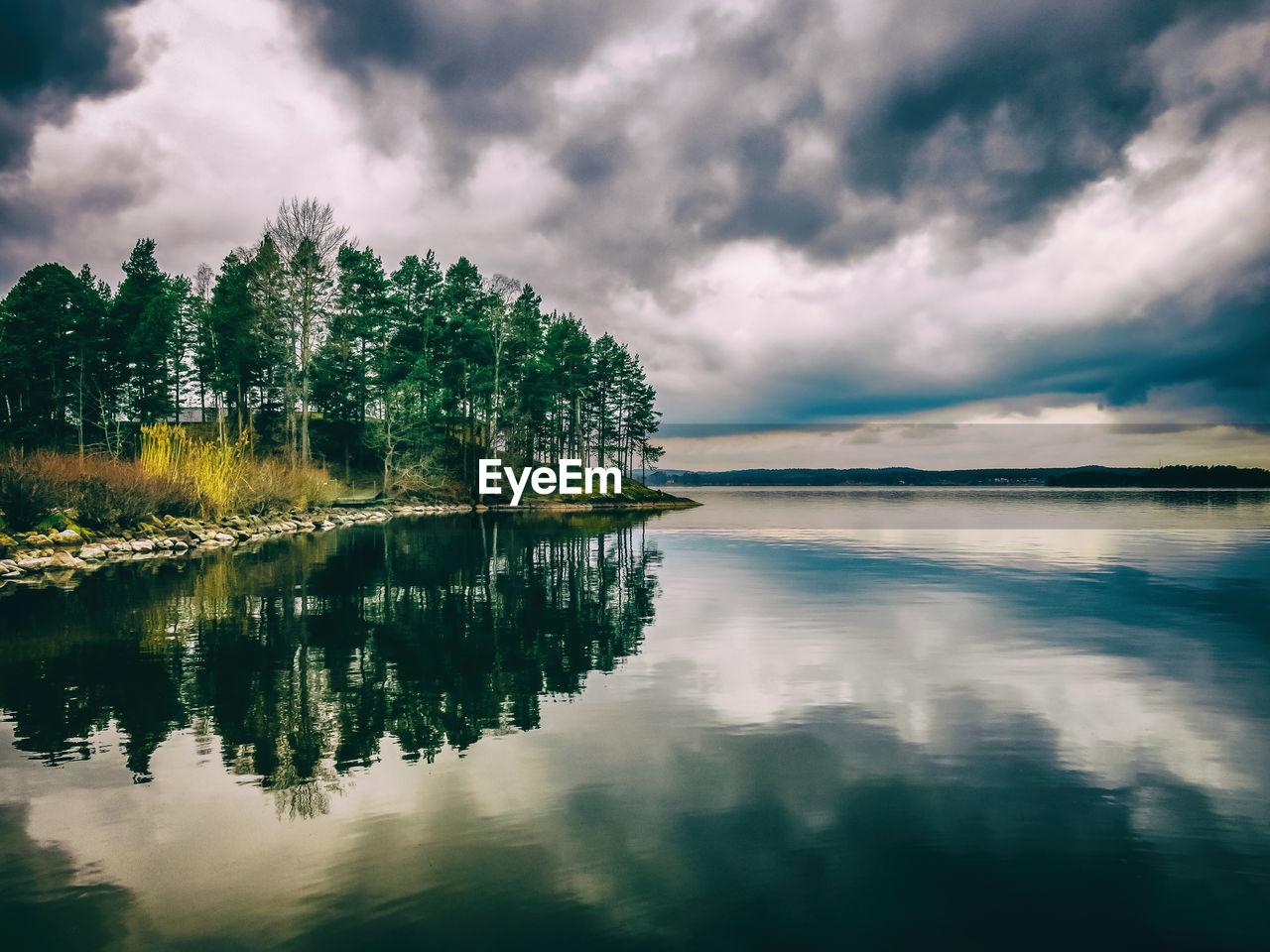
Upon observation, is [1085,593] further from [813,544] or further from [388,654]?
[388,654]

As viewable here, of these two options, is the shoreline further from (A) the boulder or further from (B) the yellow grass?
(B) the yellow grass

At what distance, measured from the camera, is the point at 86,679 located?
31.9 ft

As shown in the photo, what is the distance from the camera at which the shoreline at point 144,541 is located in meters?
20.4

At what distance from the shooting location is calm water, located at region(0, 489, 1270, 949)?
178 inches

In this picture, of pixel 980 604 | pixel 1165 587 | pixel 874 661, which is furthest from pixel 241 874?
pixel 1165 587

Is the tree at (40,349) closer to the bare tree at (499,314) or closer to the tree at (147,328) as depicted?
the tree at (147,328)

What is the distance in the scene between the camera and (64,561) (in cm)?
2169

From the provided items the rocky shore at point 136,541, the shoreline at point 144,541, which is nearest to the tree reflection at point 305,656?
the shoreline at point 144,541

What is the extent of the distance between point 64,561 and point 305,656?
1651 cm

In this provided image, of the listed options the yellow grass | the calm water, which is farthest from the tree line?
the calm water

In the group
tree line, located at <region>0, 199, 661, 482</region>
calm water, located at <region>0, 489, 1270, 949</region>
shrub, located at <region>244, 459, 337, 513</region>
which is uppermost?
tree line, located at <region>0, 199, 661, 482</region>

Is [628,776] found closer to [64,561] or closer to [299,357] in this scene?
[64,561]

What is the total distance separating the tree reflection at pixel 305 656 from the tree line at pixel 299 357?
120 ft

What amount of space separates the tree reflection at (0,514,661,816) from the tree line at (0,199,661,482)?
3649cm
